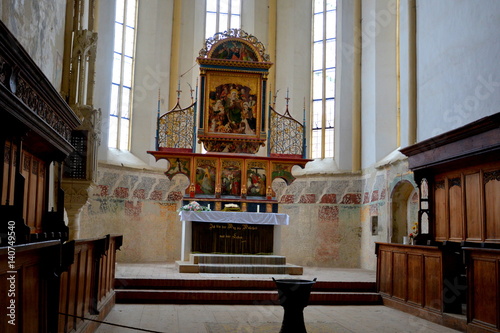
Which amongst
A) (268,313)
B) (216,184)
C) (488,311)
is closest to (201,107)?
(216,184)

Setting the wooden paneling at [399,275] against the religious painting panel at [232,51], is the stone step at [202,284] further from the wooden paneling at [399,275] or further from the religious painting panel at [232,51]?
the religious painting panel at [232,51]

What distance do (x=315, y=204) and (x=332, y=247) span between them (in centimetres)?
132

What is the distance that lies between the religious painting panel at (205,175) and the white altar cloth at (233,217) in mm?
1165

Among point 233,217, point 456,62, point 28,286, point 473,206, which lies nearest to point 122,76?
point 233,217

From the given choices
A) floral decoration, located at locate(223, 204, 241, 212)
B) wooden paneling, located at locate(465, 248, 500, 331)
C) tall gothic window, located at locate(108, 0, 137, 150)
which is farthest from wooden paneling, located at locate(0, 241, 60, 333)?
tall gothic window, located at locate(108, 0, 137, 150)

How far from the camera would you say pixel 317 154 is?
16797 mm

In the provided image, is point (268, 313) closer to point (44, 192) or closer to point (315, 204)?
point (44, 192)

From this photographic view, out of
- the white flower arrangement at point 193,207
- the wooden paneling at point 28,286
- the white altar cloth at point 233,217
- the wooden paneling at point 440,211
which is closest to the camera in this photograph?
the wooden paneling at point 28,286

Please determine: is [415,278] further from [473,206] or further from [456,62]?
[456,62]

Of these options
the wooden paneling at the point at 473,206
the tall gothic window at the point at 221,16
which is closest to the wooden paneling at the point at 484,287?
the wooden paneling at the point at 473,206

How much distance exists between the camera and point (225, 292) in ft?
30.7

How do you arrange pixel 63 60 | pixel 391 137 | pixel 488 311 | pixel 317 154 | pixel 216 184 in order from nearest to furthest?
pixel 488 311
pixel 63 60
pixel 216 184
pixel 391 137
pixel 317 154

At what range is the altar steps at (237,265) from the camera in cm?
1112

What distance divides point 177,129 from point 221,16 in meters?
5.55
